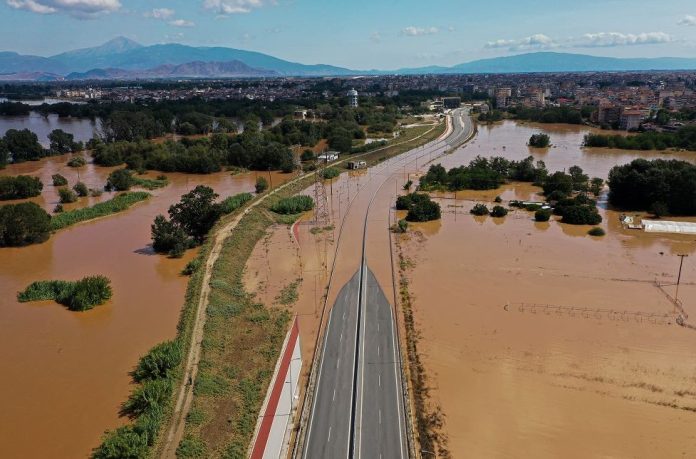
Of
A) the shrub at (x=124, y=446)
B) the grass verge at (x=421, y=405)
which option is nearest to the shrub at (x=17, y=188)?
the shrub at (x=124, y=446)

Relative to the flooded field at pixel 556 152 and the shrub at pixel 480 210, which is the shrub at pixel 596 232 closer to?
the shrub at pixel 480 210

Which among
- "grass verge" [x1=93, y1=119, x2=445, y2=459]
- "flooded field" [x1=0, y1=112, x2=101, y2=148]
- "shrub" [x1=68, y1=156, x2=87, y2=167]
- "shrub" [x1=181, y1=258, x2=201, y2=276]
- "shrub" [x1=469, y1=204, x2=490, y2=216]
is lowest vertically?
"grass verge" [x1=93, y1=119, x2=445, y2=459]

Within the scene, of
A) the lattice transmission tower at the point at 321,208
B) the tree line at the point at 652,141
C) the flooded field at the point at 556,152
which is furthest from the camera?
the tree line at the point at 652,141

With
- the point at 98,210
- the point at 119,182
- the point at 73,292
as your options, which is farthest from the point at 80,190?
the point at 73,292

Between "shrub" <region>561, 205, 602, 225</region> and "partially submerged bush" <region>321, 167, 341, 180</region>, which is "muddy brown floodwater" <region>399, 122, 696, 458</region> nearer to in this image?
"shrub" <region>561, 205, 602, 225</region>

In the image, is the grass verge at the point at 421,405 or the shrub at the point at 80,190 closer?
the grass verge at the point at 421,405

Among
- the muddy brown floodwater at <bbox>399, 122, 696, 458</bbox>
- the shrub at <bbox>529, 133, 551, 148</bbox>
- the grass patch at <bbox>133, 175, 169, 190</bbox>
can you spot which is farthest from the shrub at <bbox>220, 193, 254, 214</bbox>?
the shrub at <bbox>529, 133, 551, 148</bbox>

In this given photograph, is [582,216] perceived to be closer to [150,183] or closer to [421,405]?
[421,405]
